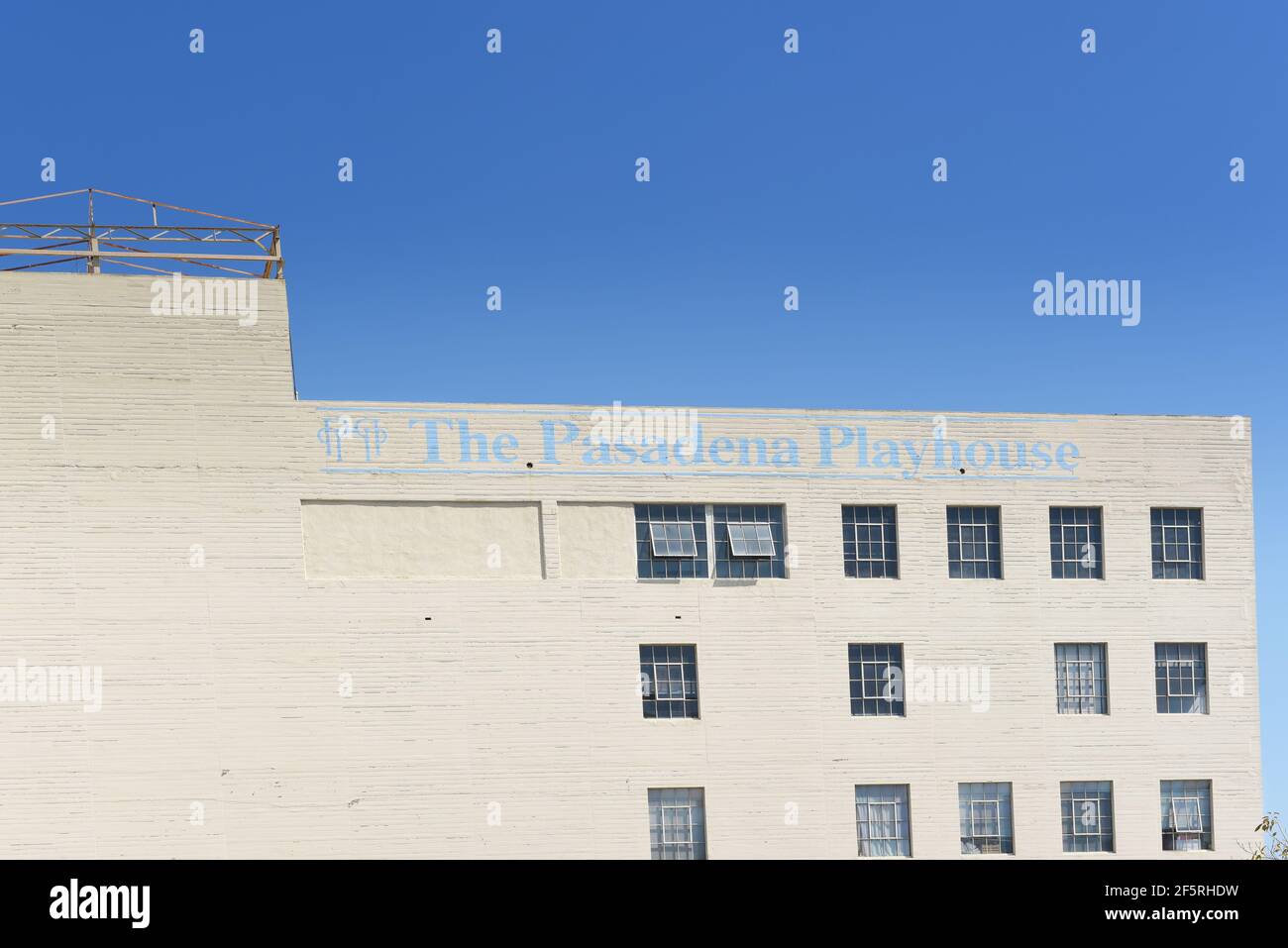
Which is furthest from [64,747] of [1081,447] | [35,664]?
[1081,447]

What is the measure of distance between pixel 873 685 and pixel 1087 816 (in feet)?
18.8

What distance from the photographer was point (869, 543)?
32.3 m

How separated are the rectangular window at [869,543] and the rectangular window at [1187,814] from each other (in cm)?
805

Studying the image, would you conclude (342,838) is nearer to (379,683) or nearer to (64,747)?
(379,683)

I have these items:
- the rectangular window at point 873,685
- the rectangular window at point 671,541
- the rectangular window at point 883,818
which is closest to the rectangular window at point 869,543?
the rectangular window at point 873,685

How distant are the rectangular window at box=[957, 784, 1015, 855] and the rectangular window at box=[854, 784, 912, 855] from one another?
128 centimetres

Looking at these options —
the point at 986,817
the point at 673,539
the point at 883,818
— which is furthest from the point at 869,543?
the point at 986,817

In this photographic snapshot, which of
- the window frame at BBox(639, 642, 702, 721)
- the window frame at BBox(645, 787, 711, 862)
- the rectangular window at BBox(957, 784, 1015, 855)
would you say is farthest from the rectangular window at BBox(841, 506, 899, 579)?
the window frame at BBox(645, 787, 711, 862)

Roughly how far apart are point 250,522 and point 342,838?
6.41 metres

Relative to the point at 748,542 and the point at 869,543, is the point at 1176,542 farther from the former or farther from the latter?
the point at 748,542

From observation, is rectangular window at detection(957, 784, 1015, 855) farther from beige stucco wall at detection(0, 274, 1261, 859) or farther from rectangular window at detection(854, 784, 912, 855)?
rectangular window at detection(854, 784, 912, 855)

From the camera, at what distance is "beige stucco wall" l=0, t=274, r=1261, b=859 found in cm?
2845

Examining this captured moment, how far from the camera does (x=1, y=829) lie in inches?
1084

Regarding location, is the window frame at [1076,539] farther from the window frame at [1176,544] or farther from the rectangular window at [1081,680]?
the rectangular window at [1081,680]
